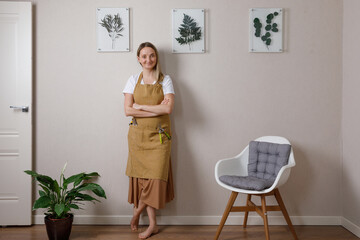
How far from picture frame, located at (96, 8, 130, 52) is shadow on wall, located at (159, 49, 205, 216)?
40 centimetres

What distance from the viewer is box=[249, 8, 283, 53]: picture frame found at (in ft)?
10.1

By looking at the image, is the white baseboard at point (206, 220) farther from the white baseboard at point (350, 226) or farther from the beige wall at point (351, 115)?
the beige wall at point (351, 115)

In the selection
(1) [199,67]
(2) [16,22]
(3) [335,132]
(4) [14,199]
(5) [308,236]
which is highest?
(2) [16,22]

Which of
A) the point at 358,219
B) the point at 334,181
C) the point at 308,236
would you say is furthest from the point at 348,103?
the point at 308,236

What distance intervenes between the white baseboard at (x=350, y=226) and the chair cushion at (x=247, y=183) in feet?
3.12

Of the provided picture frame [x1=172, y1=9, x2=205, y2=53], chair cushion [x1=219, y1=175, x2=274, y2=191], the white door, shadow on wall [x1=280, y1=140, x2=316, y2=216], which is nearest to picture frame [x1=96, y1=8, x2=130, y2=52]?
picture frame [x1=172, y1=9, x2=205, y2=53]

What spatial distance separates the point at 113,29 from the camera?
3.09 metres

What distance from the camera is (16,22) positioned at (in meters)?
3.04

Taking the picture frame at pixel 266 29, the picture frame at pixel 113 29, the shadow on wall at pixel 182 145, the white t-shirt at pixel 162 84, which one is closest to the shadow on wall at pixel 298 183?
the shadow on wall at pixel 182 145

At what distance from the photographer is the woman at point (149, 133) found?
2.86 meters

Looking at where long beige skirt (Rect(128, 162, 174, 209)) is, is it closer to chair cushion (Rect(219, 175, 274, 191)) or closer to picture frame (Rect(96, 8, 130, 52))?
chair cushion (Rect(219, 175, 274, 191))

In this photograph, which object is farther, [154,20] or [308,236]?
[154,20]

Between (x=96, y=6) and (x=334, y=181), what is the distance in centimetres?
278

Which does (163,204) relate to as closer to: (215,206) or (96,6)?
(215,206)
